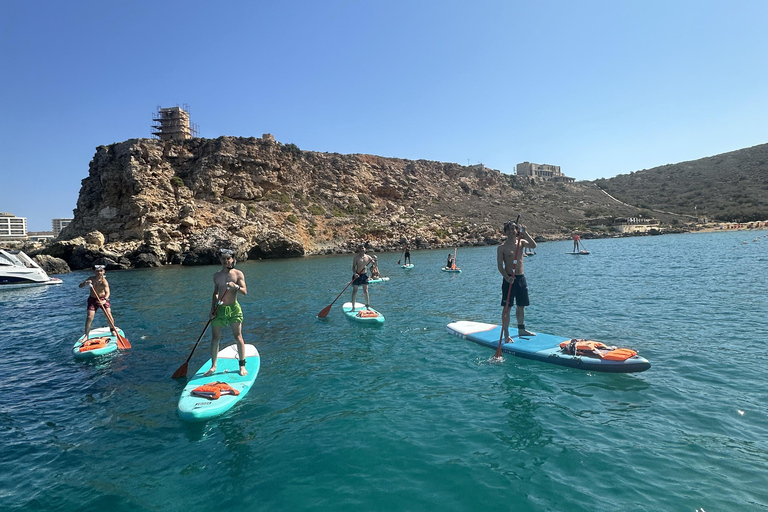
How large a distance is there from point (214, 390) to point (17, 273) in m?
28.9

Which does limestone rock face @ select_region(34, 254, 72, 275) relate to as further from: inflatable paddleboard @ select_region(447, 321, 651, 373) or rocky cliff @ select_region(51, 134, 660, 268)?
inflatable paddleboard @ select_region(447, 321, 651, 373)

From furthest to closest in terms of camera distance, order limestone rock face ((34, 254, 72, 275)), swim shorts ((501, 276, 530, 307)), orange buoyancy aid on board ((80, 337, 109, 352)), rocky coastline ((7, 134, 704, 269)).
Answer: rocky coastline ((7, 134, 704, 269)) → limestone rock face ((34, 254, 72, 275)) → orange buoyancy aid on board ((80, 337, 109, 352)) → swim shorts ((501, 276, 530, 307))

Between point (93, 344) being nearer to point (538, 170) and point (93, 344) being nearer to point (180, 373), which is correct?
point (180, 373)

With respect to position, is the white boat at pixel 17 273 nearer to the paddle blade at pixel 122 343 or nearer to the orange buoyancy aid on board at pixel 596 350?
the paddle blade at pixel 122 343

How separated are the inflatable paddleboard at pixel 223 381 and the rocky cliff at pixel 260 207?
37.9m

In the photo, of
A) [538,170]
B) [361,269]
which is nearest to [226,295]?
[361,269]

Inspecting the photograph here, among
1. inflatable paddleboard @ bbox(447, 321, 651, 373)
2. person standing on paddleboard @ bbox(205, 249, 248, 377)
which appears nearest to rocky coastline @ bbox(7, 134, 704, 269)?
inflatable paddleboard @ bbox(447, 321, 651, 373)

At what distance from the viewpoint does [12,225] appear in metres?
156

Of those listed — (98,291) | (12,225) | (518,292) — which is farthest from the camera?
(12,225)

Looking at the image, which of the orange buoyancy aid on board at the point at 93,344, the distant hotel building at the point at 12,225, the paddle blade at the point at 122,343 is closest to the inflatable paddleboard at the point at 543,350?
the paddle blade at the point at 122,343

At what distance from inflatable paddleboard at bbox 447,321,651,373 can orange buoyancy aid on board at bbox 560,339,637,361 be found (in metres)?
0.07

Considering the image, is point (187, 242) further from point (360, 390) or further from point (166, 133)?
point (360, 390)

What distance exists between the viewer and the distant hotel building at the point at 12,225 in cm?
14912

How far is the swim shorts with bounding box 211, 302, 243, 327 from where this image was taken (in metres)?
7.12
